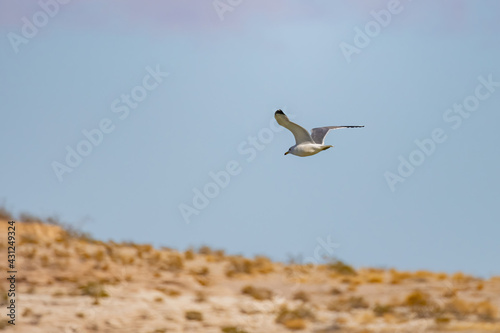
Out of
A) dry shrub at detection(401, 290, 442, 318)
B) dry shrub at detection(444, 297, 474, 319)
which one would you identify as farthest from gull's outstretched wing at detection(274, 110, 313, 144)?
dry shrub at detection(444, 297, 474, 319)

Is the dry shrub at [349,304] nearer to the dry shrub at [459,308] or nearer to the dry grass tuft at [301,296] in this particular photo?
the dry grass tuft at [301,296]

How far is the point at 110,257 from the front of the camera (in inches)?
1077

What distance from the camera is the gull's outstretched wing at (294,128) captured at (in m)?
20.5

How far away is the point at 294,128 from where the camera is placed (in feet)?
69.3

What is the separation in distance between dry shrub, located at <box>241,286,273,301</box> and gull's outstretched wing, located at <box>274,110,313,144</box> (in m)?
4.52

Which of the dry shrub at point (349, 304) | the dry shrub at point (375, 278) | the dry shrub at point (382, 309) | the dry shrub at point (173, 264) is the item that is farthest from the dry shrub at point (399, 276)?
the dry shrub at point (173, 264)

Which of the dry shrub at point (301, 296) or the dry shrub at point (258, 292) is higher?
the dry shrub at point (258, 292)

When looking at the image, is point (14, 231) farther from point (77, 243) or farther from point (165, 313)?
point (165, 313)

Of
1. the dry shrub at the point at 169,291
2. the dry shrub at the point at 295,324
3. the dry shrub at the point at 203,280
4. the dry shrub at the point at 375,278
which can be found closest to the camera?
the dry shrub at the point at 295,324

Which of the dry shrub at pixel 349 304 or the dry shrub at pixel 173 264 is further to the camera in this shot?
the dry shrub at pixel 173 264

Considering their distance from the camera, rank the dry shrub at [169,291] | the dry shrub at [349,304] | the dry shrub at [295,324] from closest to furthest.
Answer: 1. the dry shrub at [295,324]
2. the dry shrub at [349,304]
3. the dry shrub at [169,291]

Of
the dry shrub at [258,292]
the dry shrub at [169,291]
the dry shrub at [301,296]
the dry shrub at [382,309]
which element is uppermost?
the dry shrub at [169,291]

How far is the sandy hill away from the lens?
21.3m

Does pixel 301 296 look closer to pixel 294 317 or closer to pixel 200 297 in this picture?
pixel 294 317
